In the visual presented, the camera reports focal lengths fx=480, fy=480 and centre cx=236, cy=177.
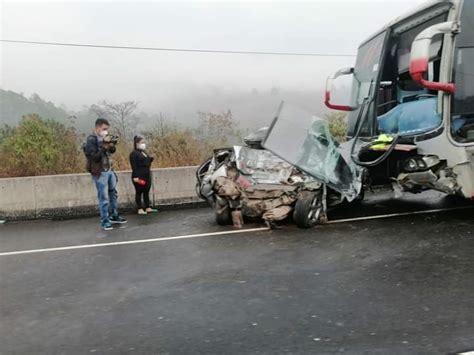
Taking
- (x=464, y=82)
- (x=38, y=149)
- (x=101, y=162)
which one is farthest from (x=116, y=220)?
(x=464, y=82)

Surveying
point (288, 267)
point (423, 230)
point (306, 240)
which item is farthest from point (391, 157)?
point (288, 267)

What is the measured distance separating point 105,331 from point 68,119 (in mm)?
9241

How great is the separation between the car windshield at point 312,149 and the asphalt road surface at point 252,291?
2.19ft

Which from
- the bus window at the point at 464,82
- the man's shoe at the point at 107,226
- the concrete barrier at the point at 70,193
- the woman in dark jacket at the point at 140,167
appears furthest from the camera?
the concrete barrier at the point at 70,193

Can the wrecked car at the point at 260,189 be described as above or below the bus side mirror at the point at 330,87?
below

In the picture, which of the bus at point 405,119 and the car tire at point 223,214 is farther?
the car tire at point 223,214

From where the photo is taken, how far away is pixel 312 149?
700cm

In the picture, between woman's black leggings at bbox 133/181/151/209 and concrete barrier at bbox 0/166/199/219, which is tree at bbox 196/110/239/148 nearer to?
concrete barrier at bbox 0/166/199/219

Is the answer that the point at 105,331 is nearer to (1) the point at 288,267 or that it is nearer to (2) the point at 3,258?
(1) the point at 288,267

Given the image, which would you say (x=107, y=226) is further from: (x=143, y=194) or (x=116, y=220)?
(x=143, y=194)

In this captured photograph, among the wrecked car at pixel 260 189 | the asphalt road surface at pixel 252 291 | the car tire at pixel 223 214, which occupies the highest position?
the wrecked car at pixel 260 189

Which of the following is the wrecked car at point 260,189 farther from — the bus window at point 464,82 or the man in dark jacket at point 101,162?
the bus window at point 464,82

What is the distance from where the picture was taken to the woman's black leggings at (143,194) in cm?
918

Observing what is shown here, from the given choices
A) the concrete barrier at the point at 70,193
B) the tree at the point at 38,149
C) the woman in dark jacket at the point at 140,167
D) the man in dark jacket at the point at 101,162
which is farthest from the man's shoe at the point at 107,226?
the tree at the point at 38,149
